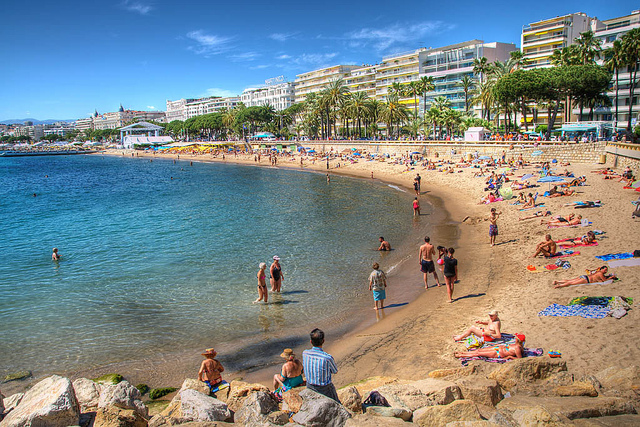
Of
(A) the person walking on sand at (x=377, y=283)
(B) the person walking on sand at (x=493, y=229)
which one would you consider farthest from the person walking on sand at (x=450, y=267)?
(B) the person walking on sand at (x=493, y=229)

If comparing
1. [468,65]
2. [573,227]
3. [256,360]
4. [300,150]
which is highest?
[468,65]

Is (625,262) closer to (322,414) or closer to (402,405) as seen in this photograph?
(402,405)

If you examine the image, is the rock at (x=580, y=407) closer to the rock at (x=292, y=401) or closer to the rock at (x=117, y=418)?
the rock at (x=292, y=401)

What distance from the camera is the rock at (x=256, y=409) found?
17.5 feet

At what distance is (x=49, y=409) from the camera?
539 cm

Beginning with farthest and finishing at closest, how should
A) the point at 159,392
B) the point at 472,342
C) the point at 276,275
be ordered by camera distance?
the point at 276,275, the point at 472,342, the point at 159,392

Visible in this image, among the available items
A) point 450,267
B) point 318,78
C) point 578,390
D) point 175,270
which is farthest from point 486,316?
point 318,78

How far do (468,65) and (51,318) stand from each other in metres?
80.4

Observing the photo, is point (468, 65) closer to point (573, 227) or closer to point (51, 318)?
point (573, 227)

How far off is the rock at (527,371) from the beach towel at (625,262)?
7.16 m

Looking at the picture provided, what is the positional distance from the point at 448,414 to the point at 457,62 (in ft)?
278

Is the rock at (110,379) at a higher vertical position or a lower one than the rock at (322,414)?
lower

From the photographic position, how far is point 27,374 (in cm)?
941

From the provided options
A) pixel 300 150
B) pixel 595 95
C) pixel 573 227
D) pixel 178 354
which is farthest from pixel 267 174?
pixel 178 354
